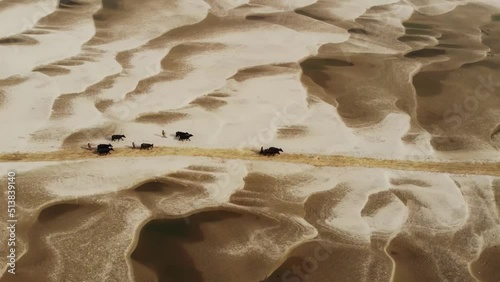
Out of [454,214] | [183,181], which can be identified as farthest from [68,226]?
[454,214]

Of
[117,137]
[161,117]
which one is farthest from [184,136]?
[117,137]

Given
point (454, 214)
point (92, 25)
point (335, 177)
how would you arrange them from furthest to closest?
point (92, 25) < point (335, 177) < point (454, 214)

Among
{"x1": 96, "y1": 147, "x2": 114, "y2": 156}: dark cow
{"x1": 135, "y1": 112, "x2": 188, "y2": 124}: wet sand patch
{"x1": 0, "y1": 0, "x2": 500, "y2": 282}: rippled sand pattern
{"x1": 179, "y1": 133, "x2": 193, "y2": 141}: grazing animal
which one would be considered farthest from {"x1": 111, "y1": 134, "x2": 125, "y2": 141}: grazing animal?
{"x1": 179, "y1": 133, "x2": 193, "y2": 141}: grazing animal

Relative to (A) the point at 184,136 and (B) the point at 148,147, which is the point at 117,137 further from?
(A) the point at 184,136

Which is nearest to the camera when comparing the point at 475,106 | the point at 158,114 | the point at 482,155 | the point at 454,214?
the point at 454,214

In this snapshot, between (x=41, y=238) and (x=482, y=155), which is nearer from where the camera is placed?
(x=41, y=238)

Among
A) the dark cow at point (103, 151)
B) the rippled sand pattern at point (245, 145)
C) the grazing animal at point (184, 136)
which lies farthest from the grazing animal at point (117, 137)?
the grazing animal at point (184, 136)

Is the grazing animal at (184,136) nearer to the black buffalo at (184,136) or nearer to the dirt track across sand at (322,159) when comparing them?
the black buffalo at (184,136)

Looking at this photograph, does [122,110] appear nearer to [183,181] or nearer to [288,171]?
[183,181]
